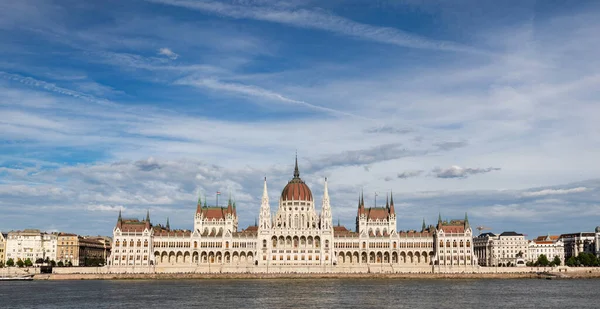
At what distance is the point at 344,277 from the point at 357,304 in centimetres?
7185

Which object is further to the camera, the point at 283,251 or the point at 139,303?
the point at 283,251

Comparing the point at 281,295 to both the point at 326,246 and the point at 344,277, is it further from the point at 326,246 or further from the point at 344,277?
the point at 326,246

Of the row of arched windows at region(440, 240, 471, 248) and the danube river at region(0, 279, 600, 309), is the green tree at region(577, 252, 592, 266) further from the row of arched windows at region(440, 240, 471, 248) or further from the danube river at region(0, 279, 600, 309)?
the danube river at region(0, 279, 600, 309)

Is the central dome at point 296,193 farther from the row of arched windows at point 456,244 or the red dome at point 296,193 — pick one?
the row of arched windows at point 456,244

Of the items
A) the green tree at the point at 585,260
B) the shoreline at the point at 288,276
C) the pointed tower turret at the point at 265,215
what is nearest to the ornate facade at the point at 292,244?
the pointed tower turret at the point at 265,215

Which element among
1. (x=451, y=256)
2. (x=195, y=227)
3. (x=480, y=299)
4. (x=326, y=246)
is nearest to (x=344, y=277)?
(x=326, y=246)

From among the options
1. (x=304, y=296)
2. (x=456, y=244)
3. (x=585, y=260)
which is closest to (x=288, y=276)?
(x=456, y=244)

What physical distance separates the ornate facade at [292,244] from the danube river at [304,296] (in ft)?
178

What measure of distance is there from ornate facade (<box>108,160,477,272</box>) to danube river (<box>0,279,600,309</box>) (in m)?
54.2

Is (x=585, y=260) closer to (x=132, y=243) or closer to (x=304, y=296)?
(x=304, y=296)

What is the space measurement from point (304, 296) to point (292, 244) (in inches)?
3192

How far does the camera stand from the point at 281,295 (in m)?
110

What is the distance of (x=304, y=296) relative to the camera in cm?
10825

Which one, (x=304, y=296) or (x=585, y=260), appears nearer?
(x=304, y=296)
